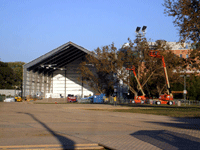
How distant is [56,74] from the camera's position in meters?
83.8

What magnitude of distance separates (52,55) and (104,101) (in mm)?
17202

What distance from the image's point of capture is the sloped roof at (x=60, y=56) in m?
61.2

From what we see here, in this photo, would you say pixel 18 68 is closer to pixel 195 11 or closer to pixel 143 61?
pixel 143 61

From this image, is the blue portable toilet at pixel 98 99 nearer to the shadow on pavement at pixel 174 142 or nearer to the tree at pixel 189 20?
the tree at pixel 189 20

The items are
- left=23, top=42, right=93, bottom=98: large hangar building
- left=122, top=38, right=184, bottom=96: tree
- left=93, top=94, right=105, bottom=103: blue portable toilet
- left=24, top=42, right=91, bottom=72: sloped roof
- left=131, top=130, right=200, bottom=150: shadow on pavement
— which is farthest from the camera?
left=23, top=42, right=93, bottom=98: large hangar building

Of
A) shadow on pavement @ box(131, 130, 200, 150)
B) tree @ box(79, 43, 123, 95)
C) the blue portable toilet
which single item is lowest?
shadow on pavement @ box(131, 130, 200, 150)

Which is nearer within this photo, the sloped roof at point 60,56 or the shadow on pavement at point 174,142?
the shadow on pavement at point 174,142

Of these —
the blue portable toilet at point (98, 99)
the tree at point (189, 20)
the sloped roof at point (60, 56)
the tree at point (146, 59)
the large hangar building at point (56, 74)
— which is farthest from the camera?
the large hangar building at point (56, 74)

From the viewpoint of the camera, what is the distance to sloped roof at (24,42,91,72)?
201 ft

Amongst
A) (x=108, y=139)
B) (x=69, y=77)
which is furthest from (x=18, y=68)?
(x=108, y=139)

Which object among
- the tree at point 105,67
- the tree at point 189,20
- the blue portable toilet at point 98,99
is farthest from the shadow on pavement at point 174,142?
the blue portable toilet at point 98,99

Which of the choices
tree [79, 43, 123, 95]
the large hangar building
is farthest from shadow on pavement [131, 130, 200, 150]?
the large hangar building

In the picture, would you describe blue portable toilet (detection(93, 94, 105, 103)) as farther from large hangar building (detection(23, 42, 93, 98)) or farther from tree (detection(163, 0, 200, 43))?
tree (detection(163, 0, 200, 43))

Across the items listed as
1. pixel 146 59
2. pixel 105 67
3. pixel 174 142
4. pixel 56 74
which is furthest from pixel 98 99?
pixel 174 142
